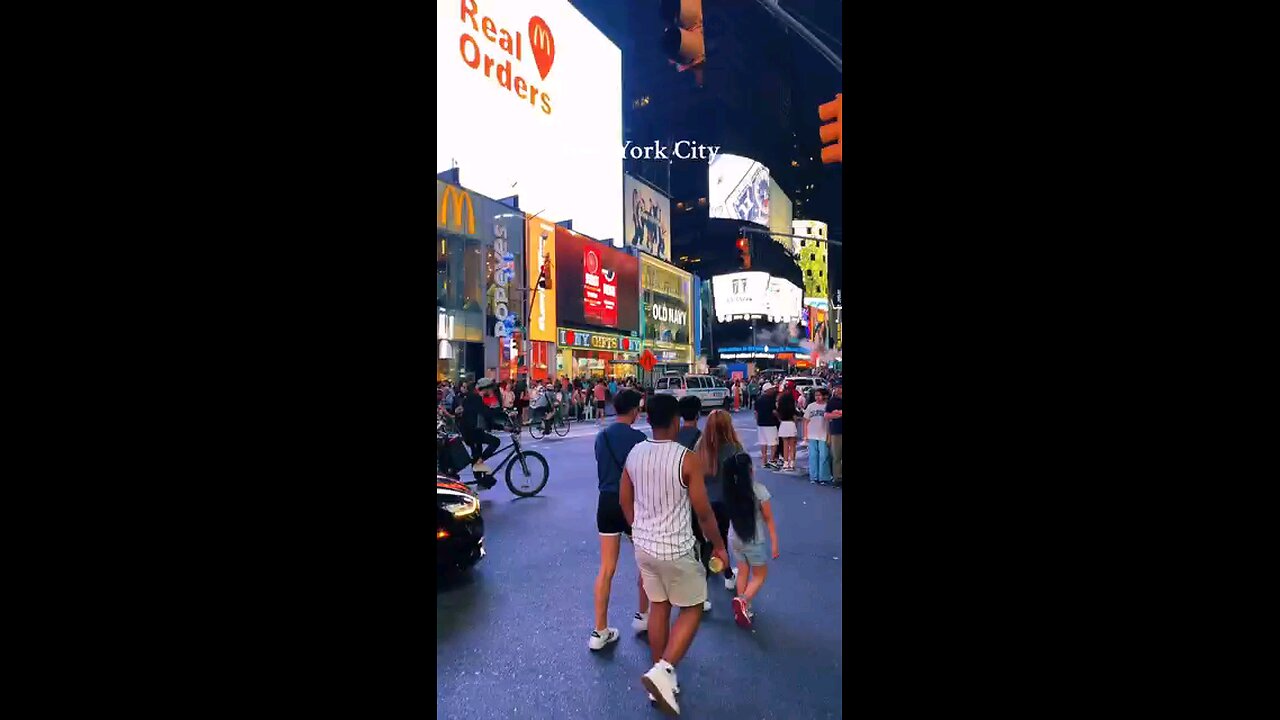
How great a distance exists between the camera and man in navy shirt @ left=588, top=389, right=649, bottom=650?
2.74m

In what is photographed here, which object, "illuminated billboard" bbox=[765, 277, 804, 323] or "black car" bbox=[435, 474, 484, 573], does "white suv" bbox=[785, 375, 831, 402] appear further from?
"black car" bbox=[435, 474, 484, 573]

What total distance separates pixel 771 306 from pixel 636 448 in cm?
773

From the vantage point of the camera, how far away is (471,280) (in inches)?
378

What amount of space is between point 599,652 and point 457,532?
147 centimetres

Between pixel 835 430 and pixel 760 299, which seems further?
pixel 760 299

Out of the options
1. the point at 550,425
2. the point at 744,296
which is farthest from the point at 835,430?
the point at 550,425

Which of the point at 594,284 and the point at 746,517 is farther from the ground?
the point at 594,284

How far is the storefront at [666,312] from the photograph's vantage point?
28.4 meters

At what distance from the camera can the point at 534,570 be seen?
149 inches

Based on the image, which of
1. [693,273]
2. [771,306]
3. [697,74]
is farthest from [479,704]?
[693,273]

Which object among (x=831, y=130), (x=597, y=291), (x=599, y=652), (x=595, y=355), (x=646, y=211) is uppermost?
(x=597, y=291)

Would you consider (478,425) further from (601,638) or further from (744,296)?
(744,296)

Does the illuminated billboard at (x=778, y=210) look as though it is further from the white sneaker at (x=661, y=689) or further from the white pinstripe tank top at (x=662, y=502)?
the white sneaker at (x=661, y=689)
